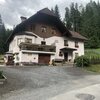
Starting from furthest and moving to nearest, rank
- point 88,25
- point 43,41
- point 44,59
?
point 88,25 → point 43,41 → point 44,59

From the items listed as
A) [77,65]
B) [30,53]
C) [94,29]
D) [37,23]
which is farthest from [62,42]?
[94,29]

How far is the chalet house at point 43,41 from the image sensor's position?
133 feet

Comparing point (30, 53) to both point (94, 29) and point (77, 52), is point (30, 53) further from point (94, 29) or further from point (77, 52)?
point (94, 29)

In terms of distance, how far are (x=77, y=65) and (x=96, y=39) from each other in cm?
4472

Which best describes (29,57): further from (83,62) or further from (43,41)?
(83,62)

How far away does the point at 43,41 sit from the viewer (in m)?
45.2

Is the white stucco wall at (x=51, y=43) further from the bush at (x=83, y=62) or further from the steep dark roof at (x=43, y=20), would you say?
the bush at (x=83, y=62)

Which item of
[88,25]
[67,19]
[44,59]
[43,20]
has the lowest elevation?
[44,59]

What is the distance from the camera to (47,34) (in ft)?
151

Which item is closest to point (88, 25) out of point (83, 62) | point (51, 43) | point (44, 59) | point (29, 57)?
point (51, 43)

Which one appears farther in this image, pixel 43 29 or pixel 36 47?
pixel 43 29

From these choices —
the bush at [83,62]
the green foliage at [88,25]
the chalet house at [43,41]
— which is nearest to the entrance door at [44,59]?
the chalet house at [43,41]

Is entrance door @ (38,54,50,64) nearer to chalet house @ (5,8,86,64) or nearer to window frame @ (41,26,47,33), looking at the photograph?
chalet house @ (5,8,86,64)

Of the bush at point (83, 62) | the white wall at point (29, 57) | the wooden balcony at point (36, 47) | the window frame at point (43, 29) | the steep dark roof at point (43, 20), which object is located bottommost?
the bush at point (83, 62)
